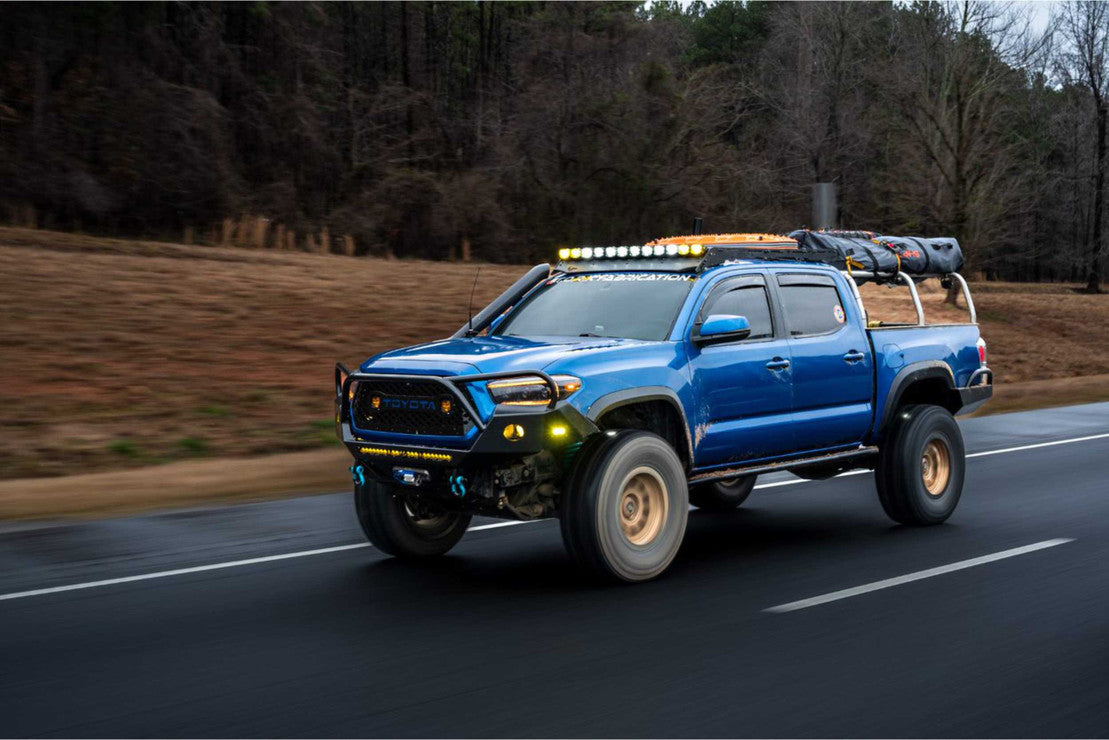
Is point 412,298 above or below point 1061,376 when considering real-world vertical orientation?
above

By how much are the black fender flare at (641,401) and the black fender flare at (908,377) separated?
2232 mm

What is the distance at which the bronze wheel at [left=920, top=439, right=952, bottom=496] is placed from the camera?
10.2 m

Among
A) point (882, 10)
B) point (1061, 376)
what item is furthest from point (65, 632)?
point (882, 10)

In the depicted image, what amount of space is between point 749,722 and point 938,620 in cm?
204

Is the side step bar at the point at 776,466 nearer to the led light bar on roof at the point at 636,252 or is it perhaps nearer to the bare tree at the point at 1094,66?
the led light bar on roof at the point at 636,252

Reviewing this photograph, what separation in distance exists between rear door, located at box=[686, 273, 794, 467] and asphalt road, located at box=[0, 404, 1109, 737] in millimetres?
767

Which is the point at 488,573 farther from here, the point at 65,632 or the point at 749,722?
the point at 749,722

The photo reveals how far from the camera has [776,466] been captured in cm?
897

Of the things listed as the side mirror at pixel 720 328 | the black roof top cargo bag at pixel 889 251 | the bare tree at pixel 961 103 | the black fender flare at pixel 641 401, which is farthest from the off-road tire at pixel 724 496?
the bare tree at pixel 961 103

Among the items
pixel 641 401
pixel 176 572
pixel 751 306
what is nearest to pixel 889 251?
pixel 751 306

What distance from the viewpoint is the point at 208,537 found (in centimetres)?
962

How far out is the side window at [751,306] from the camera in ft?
29.2

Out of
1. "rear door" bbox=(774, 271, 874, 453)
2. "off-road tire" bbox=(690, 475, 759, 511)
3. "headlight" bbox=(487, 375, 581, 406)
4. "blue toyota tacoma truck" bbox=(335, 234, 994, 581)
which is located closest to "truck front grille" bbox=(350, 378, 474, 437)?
"blue toyota tacoma truck" bbox=(335, 234, 994, 581)

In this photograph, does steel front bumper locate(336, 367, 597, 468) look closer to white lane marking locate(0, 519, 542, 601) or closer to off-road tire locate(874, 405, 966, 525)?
white lane marking locate(0, 519, 542, 601)
